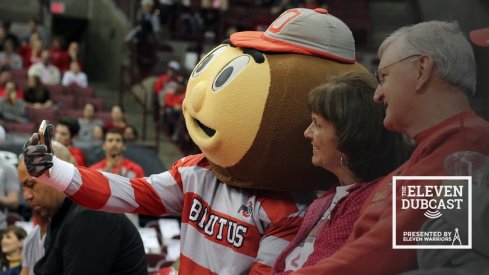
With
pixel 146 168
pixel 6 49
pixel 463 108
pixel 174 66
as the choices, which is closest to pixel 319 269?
pixel 463 108

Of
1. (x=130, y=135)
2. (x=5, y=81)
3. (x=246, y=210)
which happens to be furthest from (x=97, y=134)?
(x=246, y=210)

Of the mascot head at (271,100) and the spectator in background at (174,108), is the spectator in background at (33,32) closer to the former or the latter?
the spectator in background at (174,108)

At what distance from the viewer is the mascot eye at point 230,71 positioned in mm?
2857

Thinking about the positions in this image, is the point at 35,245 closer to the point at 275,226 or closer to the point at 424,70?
the point at 275,226

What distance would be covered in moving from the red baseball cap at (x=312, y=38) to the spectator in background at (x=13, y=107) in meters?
6.68

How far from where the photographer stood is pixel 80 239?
316 centimetres

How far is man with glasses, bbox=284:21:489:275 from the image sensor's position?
74.0 inches

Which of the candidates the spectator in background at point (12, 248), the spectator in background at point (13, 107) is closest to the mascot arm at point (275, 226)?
the spectator in background at point (12, 248)

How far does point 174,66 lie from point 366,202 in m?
8.94

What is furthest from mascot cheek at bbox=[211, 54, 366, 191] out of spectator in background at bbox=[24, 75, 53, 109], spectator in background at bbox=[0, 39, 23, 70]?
spectator in background at bbox=[0, 39, 23, 70]

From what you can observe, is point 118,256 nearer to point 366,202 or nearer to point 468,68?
point 366,202

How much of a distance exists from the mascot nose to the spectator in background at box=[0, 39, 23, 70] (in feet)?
28.4

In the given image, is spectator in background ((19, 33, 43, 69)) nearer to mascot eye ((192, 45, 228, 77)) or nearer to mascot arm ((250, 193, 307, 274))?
mascot eye ((192, 45, 228, 77))

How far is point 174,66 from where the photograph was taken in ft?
35.9
